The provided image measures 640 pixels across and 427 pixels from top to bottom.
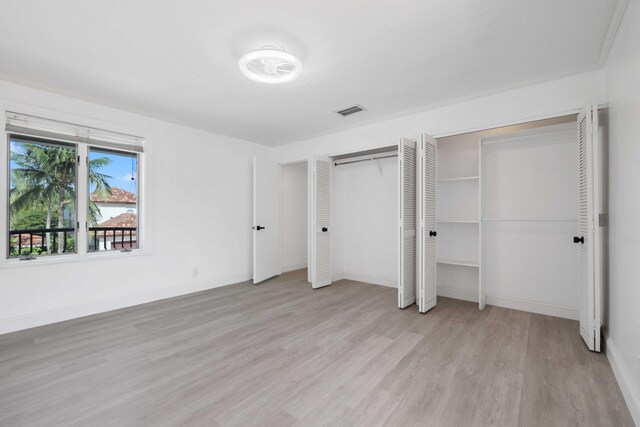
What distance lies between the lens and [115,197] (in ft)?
12.9

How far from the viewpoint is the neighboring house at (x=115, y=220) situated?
3768mm

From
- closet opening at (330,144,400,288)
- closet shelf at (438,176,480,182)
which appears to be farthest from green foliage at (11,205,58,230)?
closet shelf at (438,176,480,182)

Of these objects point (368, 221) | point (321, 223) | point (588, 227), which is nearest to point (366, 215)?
point (368, 221)

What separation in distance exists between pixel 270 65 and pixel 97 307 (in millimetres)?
3534

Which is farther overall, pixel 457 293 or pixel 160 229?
pixel 160 229

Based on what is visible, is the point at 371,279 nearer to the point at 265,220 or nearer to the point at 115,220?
the point at 265,220

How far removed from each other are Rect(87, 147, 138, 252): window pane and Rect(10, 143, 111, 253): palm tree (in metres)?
0.08

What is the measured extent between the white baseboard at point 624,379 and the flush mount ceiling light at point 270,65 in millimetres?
3200

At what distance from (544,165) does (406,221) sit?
174 cm

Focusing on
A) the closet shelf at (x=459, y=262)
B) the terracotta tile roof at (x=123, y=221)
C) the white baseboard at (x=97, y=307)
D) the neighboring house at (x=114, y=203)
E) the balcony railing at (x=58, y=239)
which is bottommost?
the white baseboard at (x=97, y=307)

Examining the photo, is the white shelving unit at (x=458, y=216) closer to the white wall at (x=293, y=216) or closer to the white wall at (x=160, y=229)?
the white wall at (x=293, y=216)

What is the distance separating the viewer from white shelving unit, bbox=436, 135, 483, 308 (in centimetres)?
393

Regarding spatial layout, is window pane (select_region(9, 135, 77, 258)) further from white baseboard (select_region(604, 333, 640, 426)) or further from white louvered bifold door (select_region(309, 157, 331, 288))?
white baseboard (select_region(604, 333, 640, 426))

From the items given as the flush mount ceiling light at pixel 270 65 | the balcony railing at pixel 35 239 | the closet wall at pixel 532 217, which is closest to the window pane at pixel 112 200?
the balcony railing at pixel 35 239
